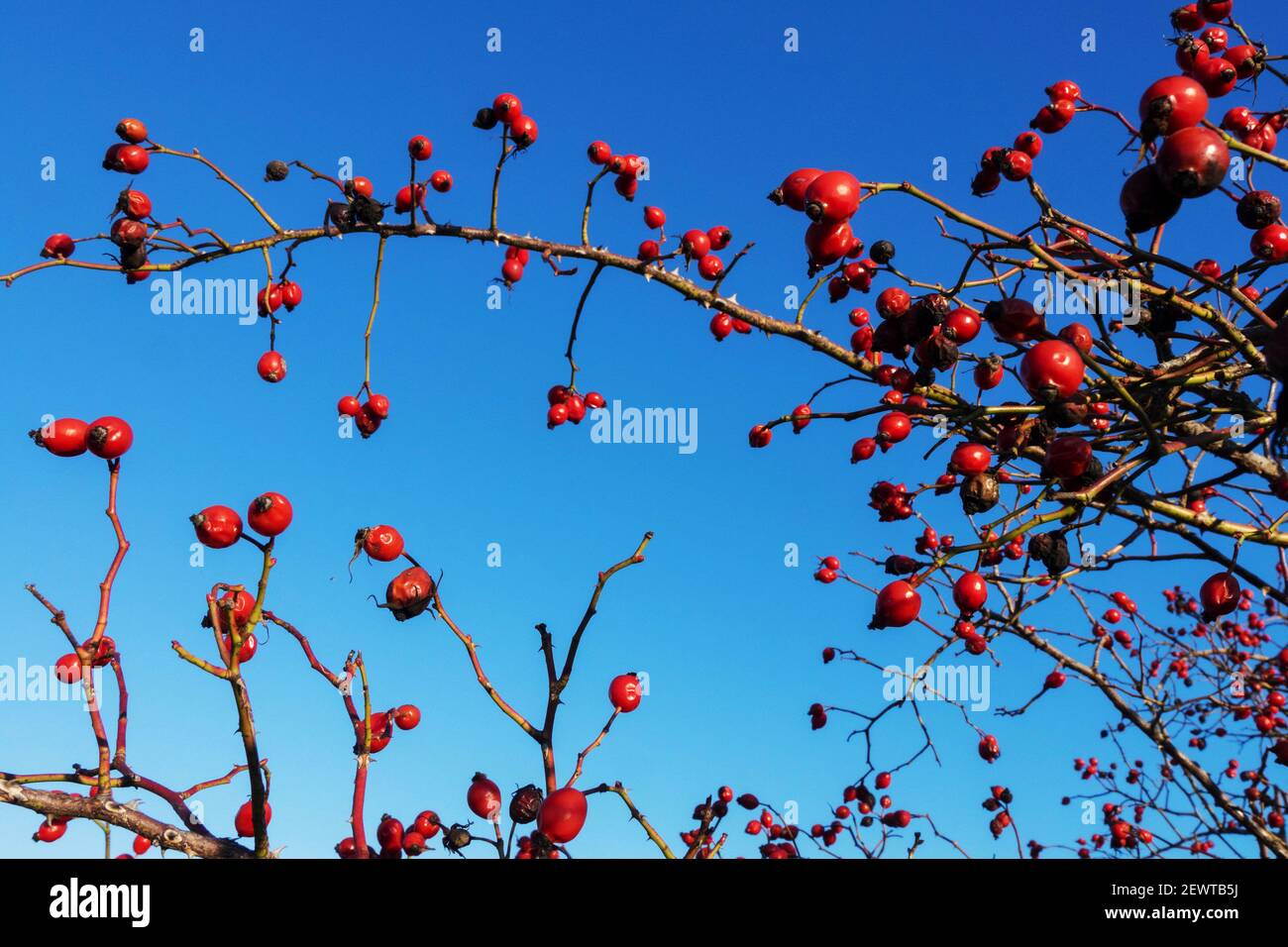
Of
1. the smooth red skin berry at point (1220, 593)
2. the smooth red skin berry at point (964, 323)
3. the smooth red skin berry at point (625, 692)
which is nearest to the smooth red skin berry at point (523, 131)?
the smooth red skin berry at point (964, 323)

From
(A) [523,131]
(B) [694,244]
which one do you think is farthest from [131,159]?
(B) [694,244]

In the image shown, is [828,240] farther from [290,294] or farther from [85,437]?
[290,294]

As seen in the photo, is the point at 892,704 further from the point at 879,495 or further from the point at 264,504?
the point at 264,504

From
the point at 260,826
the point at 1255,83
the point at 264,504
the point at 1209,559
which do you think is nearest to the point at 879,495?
the point at 1209,559

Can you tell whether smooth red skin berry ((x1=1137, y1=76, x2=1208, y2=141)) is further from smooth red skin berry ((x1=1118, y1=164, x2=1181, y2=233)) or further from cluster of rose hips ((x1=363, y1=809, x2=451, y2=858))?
cluster of rose hips ((x1=363, y1=809, x2=451, y2=858))

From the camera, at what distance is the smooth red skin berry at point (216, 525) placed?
2211mm

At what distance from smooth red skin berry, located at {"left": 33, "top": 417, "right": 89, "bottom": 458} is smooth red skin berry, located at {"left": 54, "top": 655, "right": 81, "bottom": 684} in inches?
25.4

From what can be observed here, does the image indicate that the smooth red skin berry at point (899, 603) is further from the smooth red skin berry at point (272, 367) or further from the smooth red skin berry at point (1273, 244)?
the smooth red skin berry at point (272, 367)

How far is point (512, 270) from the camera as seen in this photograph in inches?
216

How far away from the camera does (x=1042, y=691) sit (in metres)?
4.93

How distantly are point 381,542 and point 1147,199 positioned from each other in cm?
222
